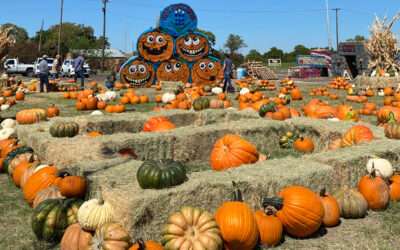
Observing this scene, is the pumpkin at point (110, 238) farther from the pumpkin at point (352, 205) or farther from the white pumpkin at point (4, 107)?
the white pumpkin at point (4, 107)

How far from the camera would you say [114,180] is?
4.43m

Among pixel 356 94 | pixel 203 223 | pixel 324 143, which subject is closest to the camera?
pixel 203 223

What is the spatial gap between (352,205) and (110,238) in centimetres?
302

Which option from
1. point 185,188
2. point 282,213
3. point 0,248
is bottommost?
point 0,248

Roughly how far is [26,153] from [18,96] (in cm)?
1167

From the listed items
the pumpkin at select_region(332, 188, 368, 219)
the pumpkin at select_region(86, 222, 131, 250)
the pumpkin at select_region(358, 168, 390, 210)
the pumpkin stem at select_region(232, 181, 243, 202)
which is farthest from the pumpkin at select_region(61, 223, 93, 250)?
the pumpkin at select_region(358, 168, 390, 210)

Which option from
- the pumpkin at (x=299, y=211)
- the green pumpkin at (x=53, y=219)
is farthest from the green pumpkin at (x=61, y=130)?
the pumpkin at (x=299, y=211)

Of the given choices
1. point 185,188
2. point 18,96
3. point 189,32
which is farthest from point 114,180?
point 189,32

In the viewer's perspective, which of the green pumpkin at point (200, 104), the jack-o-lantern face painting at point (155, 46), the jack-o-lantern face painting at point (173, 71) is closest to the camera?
the green pumpkin at point (200, 104)

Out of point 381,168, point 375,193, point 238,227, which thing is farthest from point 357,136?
point 238,227

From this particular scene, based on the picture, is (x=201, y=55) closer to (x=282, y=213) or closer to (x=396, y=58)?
(x=396, y=58)

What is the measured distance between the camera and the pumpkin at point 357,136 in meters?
7.02

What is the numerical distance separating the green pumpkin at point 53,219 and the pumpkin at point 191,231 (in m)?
1.42

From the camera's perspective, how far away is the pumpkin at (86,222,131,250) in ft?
12.1
